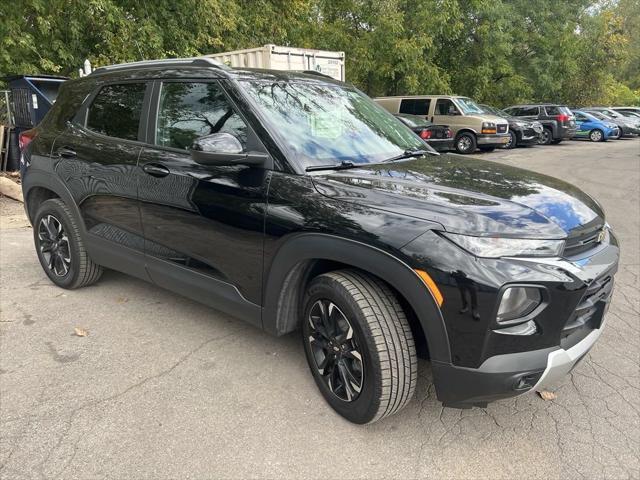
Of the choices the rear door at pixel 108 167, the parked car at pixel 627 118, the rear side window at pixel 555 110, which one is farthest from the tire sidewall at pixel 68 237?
the parked car at pixel 627 118

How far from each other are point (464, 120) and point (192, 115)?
15.3 meters

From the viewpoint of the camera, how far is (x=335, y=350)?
2.69 m

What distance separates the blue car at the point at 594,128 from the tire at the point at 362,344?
25847mm

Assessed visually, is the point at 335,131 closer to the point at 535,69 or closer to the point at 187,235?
the point at 187,235

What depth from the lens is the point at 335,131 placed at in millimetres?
3170

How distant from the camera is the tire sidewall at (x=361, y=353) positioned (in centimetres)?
242

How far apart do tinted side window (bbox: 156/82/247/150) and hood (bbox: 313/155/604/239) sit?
2.45 ft

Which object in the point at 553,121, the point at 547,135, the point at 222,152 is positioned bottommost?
the point at 547,135

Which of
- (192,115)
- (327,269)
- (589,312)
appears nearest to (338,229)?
(327,269)

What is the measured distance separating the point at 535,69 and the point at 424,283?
90.5 ft

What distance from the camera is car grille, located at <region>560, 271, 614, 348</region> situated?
231 cm

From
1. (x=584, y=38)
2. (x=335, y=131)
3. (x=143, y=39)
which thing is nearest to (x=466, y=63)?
(x=584, y=38)

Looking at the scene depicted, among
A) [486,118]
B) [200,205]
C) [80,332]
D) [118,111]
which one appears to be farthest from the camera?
[486,118]

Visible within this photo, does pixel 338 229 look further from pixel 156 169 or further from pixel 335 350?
pixel 156 169
